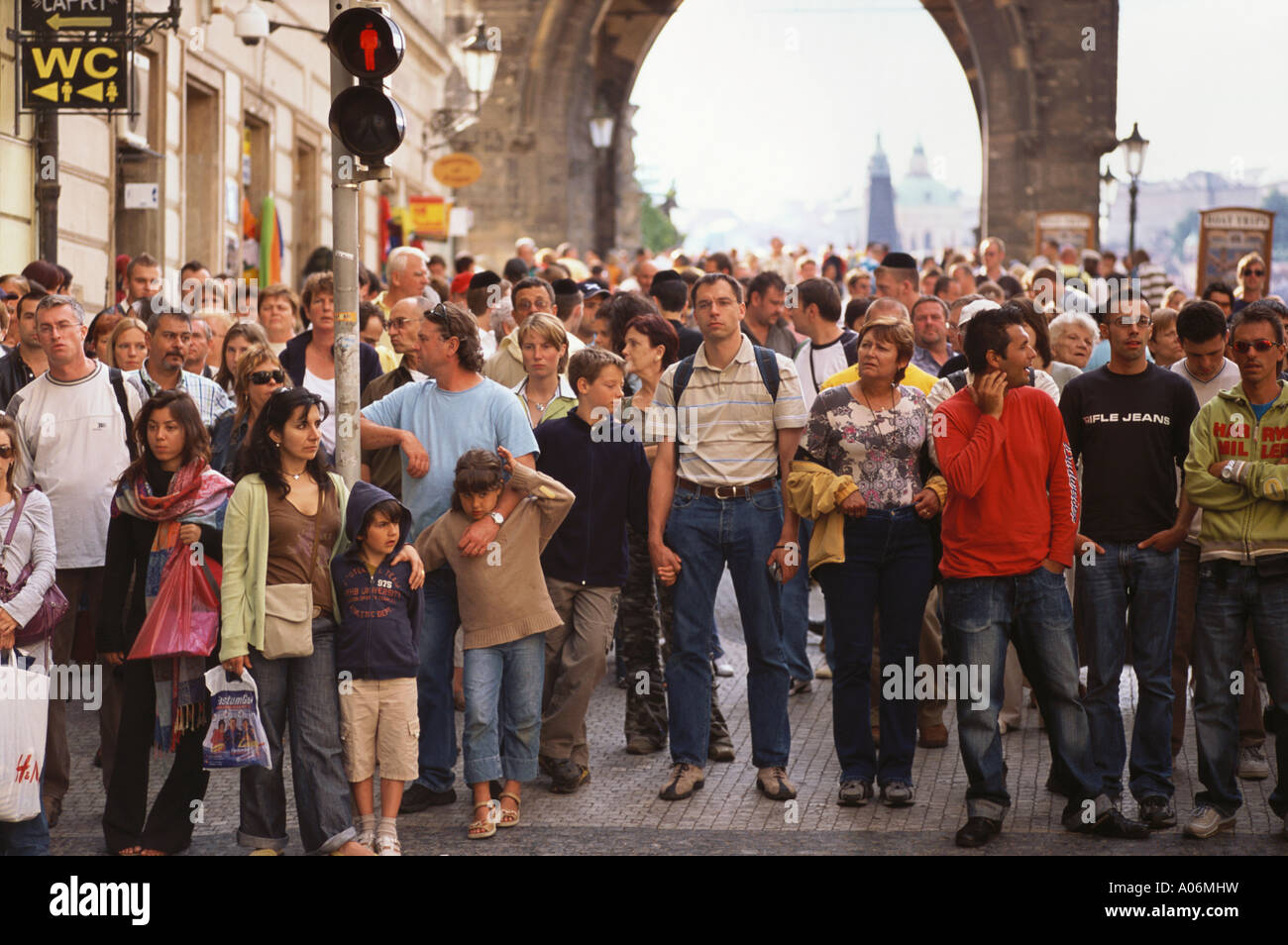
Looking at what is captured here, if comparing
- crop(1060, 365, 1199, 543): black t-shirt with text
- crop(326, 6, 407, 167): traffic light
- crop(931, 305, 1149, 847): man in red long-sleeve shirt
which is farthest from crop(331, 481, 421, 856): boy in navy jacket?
crop(1060, 365, 1199, 543): black t-shirt with text

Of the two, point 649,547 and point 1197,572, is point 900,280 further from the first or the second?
point 649,547

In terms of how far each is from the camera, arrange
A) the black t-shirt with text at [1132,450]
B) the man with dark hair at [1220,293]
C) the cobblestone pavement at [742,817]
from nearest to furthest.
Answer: the cobblestone pavement at [742,817] → the black t-shirt with text at [1132,450] → the man with dark hair at [1220,293]

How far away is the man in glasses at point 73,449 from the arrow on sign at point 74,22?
610 cm

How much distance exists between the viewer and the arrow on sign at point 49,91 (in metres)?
12.8

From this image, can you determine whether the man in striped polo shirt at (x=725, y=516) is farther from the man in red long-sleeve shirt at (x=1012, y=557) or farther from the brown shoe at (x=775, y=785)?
the man in red long-sleeve shirt at (x=1012, y=557)

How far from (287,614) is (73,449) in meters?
1.85

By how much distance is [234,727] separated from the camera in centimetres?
628

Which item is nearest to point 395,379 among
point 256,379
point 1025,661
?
point 256,379

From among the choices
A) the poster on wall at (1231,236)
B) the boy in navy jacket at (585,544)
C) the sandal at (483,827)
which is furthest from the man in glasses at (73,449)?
the poster on wall at (1231,236)

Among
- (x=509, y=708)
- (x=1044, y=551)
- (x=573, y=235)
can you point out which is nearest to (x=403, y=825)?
(x=509, y=708)

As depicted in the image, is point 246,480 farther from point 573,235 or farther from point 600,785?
point 573,235

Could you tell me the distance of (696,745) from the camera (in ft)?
24.9

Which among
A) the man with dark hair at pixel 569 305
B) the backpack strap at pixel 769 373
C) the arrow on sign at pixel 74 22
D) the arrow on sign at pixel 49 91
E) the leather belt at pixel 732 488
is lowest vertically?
the leather belt at pixel 732 488

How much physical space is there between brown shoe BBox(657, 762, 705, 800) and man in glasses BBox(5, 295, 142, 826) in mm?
2378
